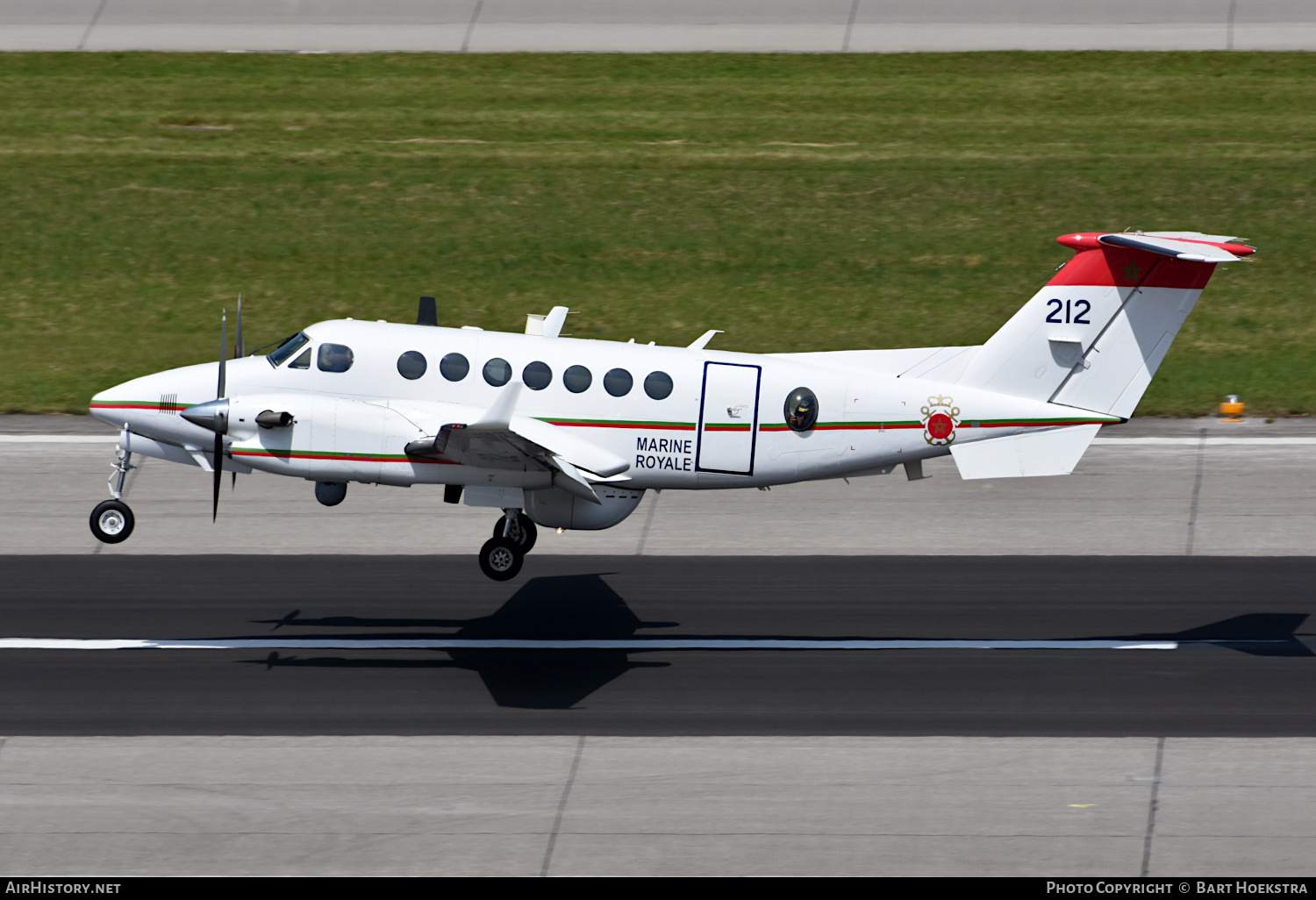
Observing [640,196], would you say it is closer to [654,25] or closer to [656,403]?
[654,25]

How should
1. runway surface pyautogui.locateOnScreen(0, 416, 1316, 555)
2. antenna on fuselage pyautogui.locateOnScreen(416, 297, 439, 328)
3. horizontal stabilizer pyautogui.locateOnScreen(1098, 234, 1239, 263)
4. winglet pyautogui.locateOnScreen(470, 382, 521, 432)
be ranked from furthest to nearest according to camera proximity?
runway surface pyautogui.locateOnScreen(0, 416, 1316, 555)
antenna on fuselage pyautogui.locateOnScreen(416, 297, 439, 328)
horizontal stabilizer pyautogui.locateOnScreen(1098, 234, 1239, 263)
winglet pyautogui.locateOnScreen(470, 382, 521, 432)

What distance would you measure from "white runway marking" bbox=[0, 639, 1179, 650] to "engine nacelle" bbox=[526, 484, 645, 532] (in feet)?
4.35

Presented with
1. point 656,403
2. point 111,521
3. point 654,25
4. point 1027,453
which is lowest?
point 111,521

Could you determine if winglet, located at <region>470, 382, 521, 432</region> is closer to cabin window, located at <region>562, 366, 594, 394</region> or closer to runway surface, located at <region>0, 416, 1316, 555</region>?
cabin window, located at <region>562, 366, 594, 394</region>

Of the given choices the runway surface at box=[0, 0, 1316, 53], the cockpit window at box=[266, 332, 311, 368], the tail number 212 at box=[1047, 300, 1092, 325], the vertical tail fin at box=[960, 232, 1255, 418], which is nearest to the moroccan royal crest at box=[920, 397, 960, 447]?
the vertical tail fin at box=[960, 232, 1255, 418]

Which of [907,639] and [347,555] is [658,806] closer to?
[907,639]

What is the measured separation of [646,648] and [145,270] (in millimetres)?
18123

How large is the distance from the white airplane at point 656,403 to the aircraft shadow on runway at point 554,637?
81 centimetres

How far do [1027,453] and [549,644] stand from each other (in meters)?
5.62

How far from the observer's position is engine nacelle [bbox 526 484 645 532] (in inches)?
693

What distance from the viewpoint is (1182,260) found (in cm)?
1694

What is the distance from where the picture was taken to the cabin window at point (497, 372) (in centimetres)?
1748

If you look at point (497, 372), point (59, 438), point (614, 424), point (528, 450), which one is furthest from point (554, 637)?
point (59, 438)

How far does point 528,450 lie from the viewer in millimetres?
16562
